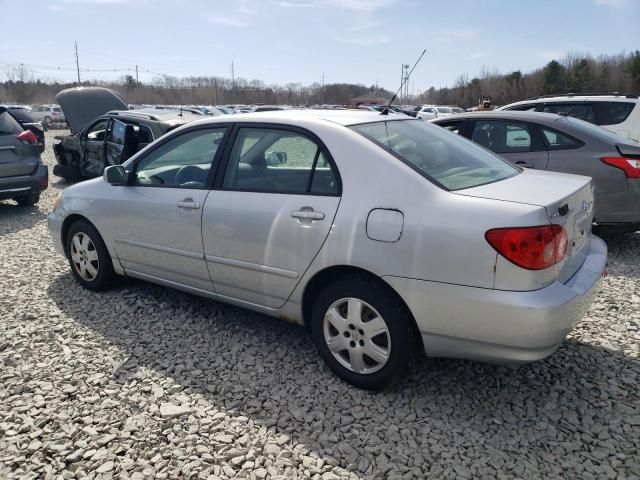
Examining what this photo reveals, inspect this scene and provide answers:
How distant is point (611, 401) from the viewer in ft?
9.42

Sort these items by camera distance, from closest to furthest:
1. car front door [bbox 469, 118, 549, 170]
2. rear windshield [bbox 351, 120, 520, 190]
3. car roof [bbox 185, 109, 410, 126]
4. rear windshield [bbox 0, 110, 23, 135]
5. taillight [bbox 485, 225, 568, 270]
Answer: taillight [bbox 485, 225, 568, 270], rear windshield [bbox 351, 120, 520, 190], car roof [bbox 185, 109, 410, 126], car front door [bbox 469, 118, 549, 170], rear windshield [bbox 0, 110, 23, 135]

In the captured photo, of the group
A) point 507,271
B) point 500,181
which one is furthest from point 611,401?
point 500,181

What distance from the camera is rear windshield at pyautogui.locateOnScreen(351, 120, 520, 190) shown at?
2.88 meters

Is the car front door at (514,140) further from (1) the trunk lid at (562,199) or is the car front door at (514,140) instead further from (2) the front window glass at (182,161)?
(2) the front window glass at (182,161)

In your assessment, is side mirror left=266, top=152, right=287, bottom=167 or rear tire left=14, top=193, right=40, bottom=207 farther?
rear tire left=14, top=193, right=40, bottom=207

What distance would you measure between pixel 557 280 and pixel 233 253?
6.43 feet

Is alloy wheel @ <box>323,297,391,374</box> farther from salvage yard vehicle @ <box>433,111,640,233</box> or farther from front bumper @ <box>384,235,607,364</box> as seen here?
salvage yard vehicle @ <box>433,111,640,233</box>

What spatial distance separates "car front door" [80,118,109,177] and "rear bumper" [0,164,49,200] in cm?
125

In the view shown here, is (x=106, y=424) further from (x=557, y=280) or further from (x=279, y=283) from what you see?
(x=557, y=280)

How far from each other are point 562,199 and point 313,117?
1.57 m

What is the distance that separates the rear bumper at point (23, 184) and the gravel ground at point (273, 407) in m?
4.39

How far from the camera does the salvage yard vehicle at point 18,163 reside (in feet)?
25.1


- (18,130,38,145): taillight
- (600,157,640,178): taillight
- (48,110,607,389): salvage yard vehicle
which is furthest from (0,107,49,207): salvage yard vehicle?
(600,157,640,178): taillight

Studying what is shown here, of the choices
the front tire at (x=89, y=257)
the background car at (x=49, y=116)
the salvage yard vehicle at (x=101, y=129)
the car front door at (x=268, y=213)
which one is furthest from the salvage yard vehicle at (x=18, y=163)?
the background car at (x=49, y=116)
